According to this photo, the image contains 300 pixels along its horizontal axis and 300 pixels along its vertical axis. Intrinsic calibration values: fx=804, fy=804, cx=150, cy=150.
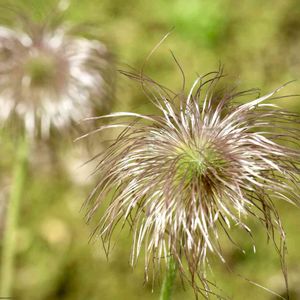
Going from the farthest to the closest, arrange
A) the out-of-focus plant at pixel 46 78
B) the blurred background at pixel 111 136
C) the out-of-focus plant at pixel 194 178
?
the blurred background at pixel 111 136, the out-of-focus plant at pixel 46 78, the out-of-focus plant at pixel 194 178

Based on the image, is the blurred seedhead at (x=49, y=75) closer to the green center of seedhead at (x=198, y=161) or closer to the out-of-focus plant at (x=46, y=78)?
the out-of-focus plant at (x=46, y=78)

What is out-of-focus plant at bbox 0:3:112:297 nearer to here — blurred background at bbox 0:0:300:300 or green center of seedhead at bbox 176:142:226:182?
blurred background at bbox 0:0:300:300

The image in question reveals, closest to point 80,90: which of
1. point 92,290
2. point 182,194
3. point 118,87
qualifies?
point 118,87

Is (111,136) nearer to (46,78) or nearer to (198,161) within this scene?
(46,78)

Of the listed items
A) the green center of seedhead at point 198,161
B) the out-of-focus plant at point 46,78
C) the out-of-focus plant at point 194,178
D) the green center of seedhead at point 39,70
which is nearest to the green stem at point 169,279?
the out-of-focus plant at point 194,178

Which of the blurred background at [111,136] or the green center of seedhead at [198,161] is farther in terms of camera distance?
the blurred background at [111,136]

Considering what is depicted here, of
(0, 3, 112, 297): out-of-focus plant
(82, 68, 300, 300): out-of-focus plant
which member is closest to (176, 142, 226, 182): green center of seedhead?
(82, 68, 300, 300): out-of-focus plant
